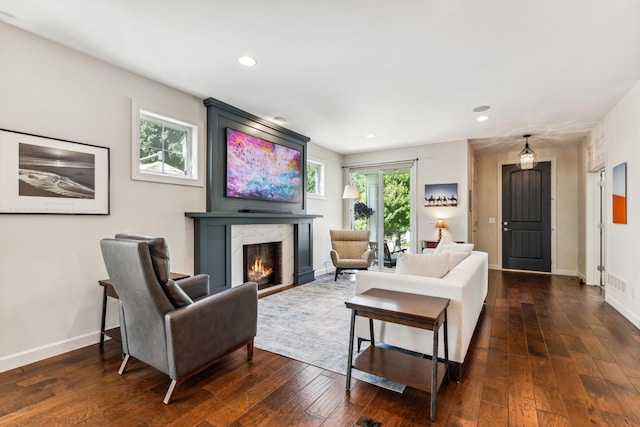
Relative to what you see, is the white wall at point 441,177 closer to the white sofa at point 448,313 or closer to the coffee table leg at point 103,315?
the white sofa at point 448,313

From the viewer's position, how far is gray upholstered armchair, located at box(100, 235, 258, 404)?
71.1 inches

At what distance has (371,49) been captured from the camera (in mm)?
2570

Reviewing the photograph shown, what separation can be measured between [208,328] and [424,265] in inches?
66.8

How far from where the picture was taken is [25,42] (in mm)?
2359

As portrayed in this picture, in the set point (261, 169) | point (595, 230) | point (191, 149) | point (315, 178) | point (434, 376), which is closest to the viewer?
point (434, 376)

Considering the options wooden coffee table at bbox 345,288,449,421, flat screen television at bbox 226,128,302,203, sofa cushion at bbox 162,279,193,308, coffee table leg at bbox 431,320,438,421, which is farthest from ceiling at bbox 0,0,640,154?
coffee table leg at bbox 431,320,438,421

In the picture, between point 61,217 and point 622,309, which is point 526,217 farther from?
point 61,217

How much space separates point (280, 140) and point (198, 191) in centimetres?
174

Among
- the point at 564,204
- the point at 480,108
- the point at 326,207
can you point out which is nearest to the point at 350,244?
the point at 326,207

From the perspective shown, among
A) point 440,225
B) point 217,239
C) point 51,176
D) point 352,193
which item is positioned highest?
point 352,193

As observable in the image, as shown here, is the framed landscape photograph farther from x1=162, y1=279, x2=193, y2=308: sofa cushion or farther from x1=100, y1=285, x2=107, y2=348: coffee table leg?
x1=162, y1=279, x2=193, y2=308: sofa cushion

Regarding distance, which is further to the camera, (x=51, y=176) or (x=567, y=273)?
(x=567, y=273)

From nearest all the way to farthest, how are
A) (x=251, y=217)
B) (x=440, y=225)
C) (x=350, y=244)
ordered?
(x=251, y=217), (x=440, y=225), (x=350, y=244)

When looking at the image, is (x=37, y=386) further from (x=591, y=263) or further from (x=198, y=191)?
(x=591, y=263)
